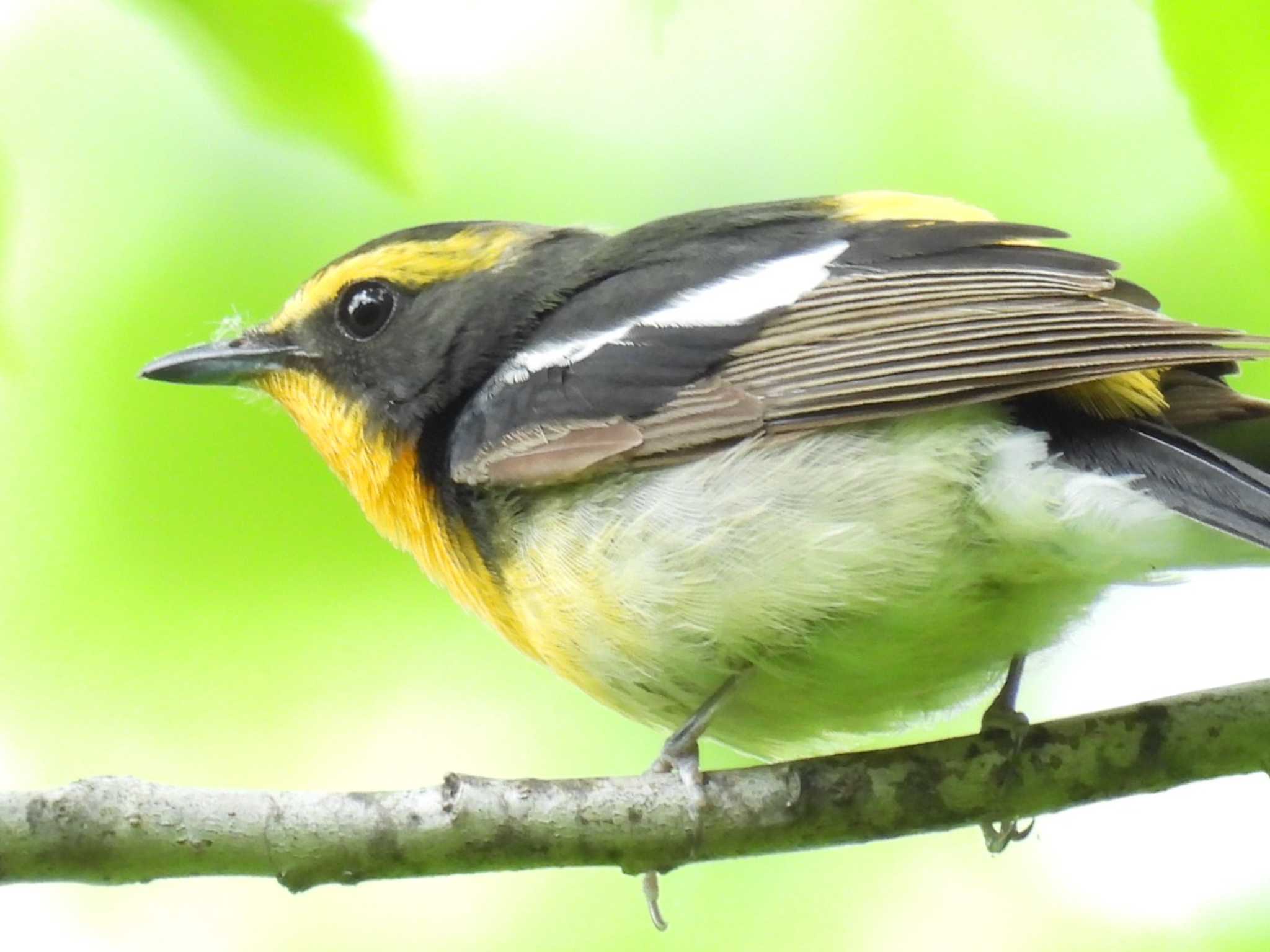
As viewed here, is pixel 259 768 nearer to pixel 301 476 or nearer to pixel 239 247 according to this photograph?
pixel 301 476

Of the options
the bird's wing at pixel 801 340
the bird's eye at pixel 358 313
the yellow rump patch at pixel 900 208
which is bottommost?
the bird's wing at pixel 801 340

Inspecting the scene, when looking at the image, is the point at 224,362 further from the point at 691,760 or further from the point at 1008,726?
the point at 1008,726

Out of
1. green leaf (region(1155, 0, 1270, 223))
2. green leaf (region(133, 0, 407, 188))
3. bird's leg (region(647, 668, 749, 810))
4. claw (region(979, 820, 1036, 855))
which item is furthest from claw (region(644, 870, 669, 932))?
green leaf (region(1155, 0, 1270, 223))

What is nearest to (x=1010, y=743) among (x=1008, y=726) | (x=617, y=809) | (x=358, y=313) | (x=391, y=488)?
(x=1008, y=726)

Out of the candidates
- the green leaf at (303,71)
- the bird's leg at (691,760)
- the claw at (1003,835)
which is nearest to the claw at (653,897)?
the bird's leg at (691,760)

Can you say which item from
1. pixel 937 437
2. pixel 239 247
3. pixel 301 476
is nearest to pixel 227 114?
pixel 239 247

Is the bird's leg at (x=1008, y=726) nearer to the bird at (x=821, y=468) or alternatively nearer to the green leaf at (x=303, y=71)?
the bird at (x=821, y=468)
